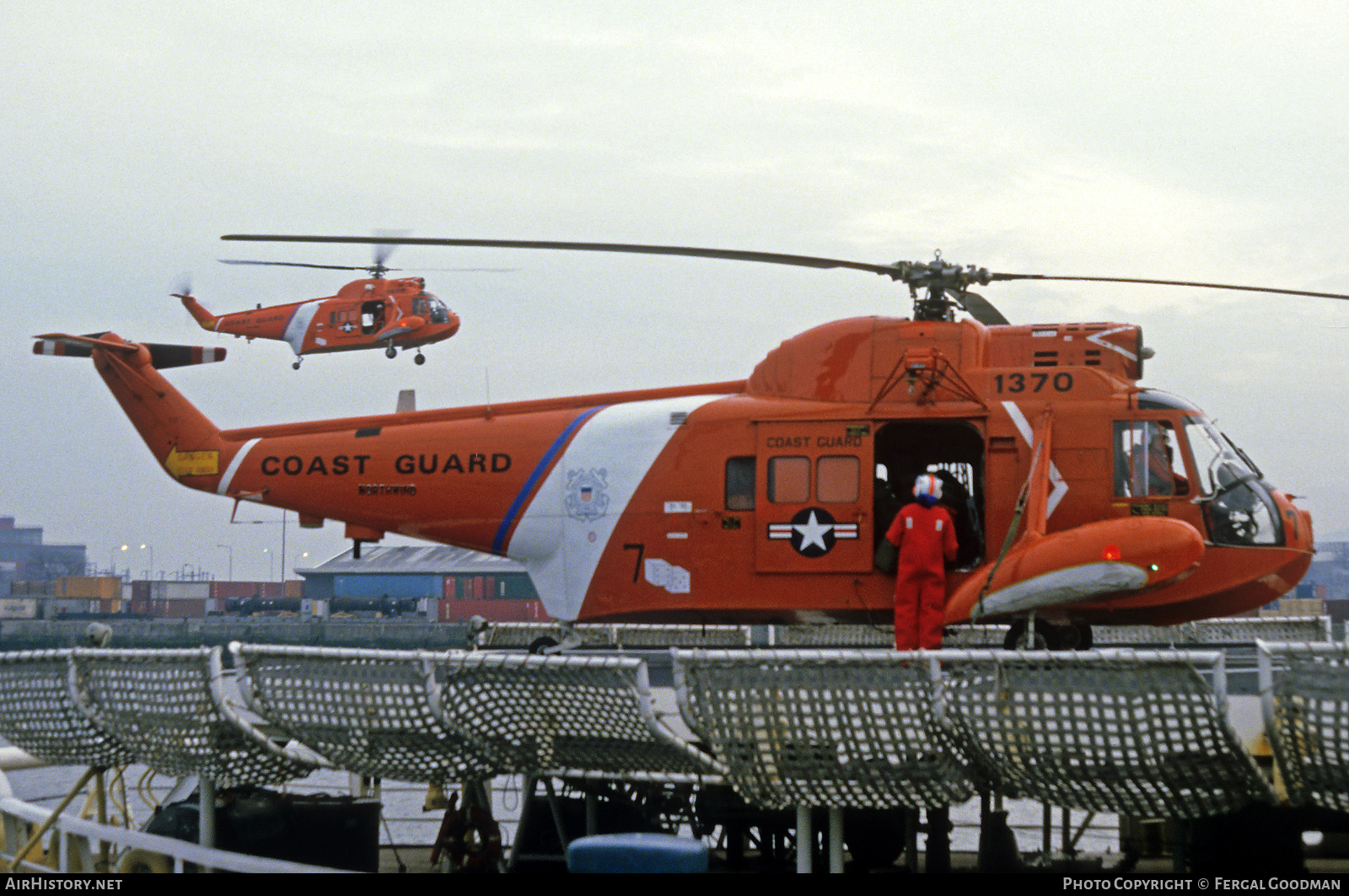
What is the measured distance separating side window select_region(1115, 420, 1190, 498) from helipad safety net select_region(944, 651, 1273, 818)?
6691mm

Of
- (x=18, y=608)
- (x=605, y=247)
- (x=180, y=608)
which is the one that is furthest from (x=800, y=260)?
(x=180, y=608)

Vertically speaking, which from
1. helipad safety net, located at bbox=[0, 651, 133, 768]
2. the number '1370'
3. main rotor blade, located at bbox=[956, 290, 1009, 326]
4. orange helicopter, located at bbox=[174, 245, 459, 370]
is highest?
orange helicopter, located at bbox=[174, 245, 459, 370]

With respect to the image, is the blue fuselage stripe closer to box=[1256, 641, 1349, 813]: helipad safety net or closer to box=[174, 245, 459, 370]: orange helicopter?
box=[1256, 641, 1349, 813]: helipad safety net

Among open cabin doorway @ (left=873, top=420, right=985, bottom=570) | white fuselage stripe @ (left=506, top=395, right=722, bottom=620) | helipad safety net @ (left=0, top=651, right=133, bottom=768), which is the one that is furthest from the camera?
white fuselage stripe @ (left=506, top=395, right=722, bottom=620)

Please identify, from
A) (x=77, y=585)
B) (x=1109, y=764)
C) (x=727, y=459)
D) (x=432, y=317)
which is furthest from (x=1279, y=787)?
(x=77, y=585)

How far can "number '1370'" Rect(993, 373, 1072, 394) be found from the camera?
1273cm

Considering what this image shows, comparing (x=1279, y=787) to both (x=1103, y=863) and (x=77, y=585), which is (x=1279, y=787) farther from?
(x=77, y=585)

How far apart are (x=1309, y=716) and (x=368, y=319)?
37.3 meters

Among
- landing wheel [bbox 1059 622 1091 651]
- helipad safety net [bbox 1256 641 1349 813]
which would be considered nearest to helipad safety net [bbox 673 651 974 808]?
helipad safety net [bbox 1256 641 1349 813]

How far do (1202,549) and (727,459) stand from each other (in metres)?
4.62

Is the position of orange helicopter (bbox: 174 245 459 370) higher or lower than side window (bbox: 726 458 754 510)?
higher

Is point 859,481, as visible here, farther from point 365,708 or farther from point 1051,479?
point 365,708

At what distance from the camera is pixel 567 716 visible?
7.03 meters

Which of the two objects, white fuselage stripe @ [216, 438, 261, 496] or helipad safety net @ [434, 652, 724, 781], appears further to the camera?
white fuselage stripe @ [216, 438, 261, 496]
